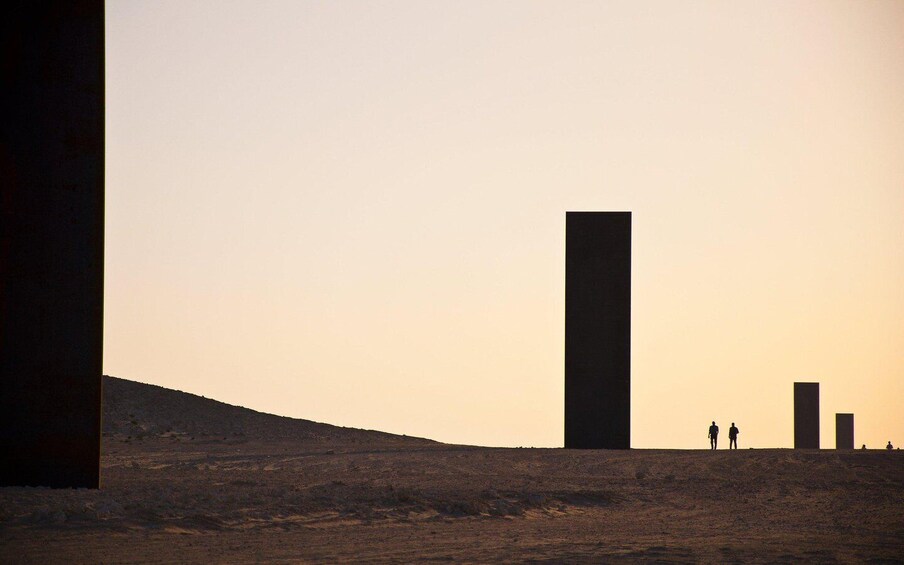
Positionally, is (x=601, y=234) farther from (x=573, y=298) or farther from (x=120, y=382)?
(x=120, y=382)

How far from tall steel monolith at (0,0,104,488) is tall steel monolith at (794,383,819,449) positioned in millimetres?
25122

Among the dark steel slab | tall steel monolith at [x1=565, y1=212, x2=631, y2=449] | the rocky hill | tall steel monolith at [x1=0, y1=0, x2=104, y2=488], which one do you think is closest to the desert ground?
tall steel monolith at [x1=0, y1=0, x2=104, y2=488]

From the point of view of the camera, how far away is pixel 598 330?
23.0 metres

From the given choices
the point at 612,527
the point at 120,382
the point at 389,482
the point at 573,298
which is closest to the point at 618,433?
the point at 573,298

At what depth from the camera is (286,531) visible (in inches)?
461

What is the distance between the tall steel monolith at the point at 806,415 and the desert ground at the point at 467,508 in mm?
11549

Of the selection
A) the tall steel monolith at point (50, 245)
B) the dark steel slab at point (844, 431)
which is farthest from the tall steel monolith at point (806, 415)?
the tall steel monolith at point (50, 245)

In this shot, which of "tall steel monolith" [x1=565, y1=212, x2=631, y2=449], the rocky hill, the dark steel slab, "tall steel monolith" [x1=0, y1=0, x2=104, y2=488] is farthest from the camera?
the dark steel slab

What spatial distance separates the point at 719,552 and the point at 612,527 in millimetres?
2099

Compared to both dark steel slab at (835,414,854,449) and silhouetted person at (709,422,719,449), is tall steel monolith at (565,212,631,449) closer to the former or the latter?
silhouetted person at (709,422,719,449)

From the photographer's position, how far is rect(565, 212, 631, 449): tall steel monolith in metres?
23.0

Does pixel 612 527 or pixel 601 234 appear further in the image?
pixel 601 234

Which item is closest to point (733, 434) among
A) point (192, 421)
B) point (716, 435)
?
point (716, 435)

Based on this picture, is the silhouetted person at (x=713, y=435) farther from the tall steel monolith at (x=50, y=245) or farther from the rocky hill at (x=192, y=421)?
the tall steel monolith at (x=50, y=245)
